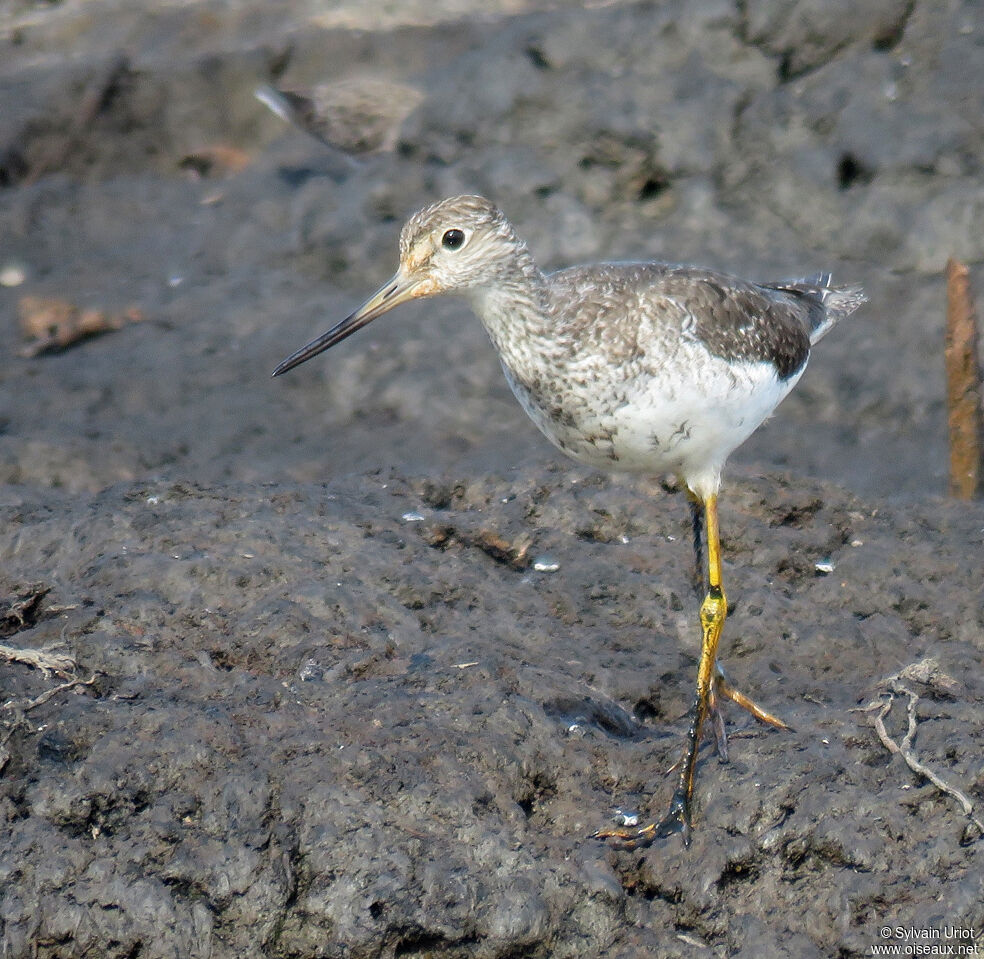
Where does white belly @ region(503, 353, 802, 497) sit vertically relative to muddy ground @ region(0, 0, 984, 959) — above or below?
above

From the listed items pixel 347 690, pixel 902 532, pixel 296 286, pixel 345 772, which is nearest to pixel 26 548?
pixel 347 690

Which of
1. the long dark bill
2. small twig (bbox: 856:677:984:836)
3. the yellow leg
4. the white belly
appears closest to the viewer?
small twig (bbox: 856:677:984:836)

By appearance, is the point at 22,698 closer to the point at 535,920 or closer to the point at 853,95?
the point at 535,920

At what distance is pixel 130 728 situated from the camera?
153 inches

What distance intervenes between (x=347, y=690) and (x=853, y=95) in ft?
21.1

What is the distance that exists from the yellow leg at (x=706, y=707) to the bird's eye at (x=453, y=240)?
134 cm

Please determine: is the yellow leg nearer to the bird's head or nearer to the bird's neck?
the bird's neck

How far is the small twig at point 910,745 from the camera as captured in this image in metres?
3.79

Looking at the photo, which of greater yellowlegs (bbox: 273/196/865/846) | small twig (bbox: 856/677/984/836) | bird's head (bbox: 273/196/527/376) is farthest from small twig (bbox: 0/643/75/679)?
small twig (bbox: 856/677/984/836)

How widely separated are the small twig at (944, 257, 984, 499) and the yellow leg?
2.39 m

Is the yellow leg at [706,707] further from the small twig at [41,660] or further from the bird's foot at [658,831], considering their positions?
the small twig at [41,660]

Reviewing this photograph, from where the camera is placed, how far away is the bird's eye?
4805mm

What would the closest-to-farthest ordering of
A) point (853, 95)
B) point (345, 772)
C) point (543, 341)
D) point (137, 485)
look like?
point (345, 772) < point (543, 341) < point (137, 485) < point (853, 95)

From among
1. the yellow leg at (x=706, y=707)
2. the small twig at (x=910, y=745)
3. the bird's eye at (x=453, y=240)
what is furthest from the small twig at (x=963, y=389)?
the bird's eye at (x=453, y=240)
